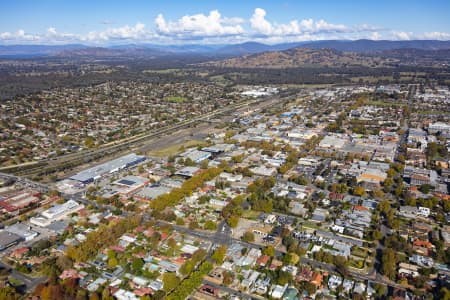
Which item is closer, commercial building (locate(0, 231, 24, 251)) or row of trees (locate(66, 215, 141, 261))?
row of trees (locate(66, 215, 141, 261))

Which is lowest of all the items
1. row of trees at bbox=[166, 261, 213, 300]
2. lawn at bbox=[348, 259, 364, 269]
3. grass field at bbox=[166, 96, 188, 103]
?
lawn at bbox=[348, 259, 364, 269]

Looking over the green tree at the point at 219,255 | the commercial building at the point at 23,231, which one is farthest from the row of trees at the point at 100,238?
the green tree at the point at 219,255

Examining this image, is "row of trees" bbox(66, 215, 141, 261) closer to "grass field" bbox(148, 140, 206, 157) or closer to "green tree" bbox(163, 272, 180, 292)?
"green tree" bbox(163, 272, 180, 292)

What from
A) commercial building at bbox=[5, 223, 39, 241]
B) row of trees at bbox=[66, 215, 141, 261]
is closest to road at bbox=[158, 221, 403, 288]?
row of trees at bbox=[66, 215, 141, 261]

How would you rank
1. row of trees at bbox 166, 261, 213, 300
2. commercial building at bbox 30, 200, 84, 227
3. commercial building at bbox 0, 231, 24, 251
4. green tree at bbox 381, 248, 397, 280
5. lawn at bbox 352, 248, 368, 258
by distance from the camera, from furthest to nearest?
commercial building at bbox 30, 200, 84, 227
commercial building at bbox 0, 231, 24, 251
lawn at bbox 352, 248, 368, 258
green tree at bbox 381, 248, 397, 280
row of trees at bbox 166, 261, 213, 300

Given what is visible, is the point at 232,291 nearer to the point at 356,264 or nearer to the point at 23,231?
the point at 356,264

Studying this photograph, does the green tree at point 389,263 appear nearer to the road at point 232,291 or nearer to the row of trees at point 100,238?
the road at point 232,291

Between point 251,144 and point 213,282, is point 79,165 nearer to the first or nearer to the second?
point 251,144
